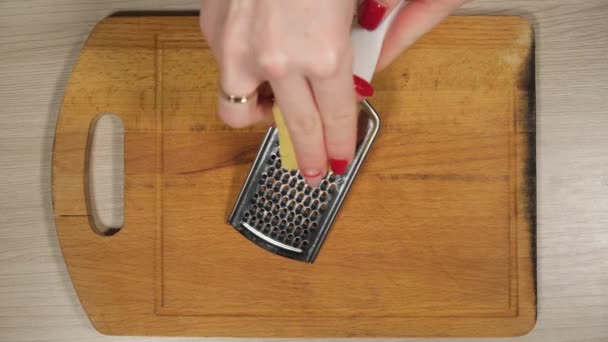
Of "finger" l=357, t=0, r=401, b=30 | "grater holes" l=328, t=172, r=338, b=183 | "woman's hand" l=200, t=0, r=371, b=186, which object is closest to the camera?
"woman's hand" l=200, t=0, r=371, b=186

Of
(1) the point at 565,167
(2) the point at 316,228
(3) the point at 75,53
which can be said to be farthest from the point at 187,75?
(1) the point at 565,167

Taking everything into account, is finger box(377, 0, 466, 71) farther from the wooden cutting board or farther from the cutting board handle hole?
the cutting board handle hole

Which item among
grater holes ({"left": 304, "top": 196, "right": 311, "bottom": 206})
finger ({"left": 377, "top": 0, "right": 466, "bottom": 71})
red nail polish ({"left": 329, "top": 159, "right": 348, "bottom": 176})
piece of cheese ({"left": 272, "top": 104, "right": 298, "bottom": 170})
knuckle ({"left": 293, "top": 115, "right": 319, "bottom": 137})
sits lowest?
grater holes ({"left": 304, "top": 196, "right": 311, "bottom": 206})

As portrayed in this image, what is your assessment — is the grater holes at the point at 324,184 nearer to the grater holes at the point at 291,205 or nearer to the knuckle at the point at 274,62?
the grater holes at the point at 291,205

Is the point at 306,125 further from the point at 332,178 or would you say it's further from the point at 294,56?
the point at 332,178

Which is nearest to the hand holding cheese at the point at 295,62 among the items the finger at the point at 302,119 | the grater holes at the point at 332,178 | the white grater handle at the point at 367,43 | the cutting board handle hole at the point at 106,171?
the finger at the point at 302,119

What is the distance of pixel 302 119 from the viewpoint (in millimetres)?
548

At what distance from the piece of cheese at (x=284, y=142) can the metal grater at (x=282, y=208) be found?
13 centimetres

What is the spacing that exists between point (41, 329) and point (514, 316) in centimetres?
74

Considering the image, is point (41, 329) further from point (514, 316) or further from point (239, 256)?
point (514, 316)

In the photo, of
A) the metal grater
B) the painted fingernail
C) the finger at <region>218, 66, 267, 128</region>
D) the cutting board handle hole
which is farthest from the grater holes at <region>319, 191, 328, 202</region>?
the cutting board handle hole

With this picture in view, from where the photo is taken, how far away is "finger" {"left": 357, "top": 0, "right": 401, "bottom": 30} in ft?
2.09

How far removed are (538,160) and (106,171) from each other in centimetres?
67

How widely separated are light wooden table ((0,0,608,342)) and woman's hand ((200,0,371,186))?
1.43 feet
